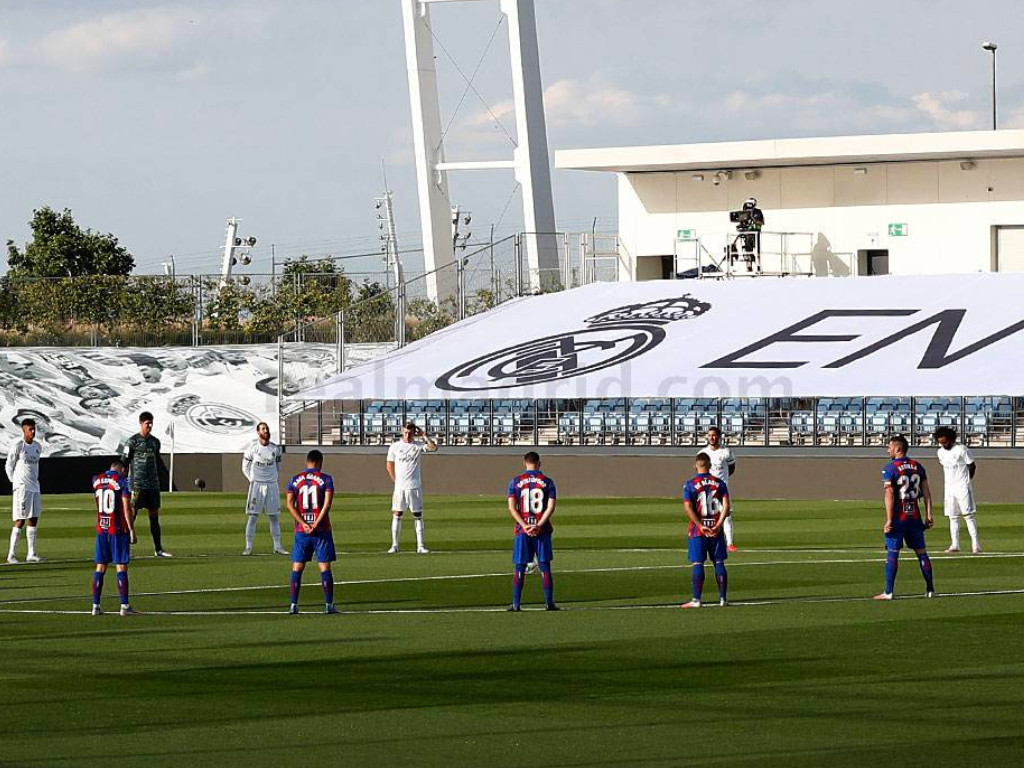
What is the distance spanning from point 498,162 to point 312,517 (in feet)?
143

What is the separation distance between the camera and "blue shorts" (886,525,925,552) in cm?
1862

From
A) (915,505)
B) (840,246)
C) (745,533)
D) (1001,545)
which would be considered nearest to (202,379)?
(840,246)

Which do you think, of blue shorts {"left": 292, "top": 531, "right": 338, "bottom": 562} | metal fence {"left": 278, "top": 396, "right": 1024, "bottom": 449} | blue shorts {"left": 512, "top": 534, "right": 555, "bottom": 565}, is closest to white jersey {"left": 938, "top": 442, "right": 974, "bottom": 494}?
blue shorts {"left": 512, "top": 534, "right": 555, "bottom": 565}

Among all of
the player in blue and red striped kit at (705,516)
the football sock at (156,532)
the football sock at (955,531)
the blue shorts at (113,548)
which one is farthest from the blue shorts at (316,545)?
the football sock at (955,531)

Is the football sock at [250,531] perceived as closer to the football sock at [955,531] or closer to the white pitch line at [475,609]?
the white pitch line at [475,609]

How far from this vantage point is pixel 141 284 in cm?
5909

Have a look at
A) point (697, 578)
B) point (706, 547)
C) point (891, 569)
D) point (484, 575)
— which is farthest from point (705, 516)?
point (484, 575)

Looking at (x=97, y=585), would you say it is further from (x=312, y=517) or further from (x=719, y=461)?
(x=719, y=461)

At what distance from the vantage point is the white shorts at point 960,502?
80.7 ft

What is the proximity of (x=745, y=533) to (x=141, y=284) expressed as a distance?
34.3 meters

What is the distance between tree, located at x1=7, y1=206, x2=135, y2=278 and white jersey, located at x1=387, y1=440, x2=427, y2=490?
2320 inches

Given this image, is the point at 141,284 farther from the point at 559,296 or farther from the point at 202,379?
the point at 559,296

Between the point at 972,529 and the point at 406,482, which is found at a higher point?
the point at 406,482

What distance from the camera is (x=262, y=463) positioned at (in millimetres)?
26172
